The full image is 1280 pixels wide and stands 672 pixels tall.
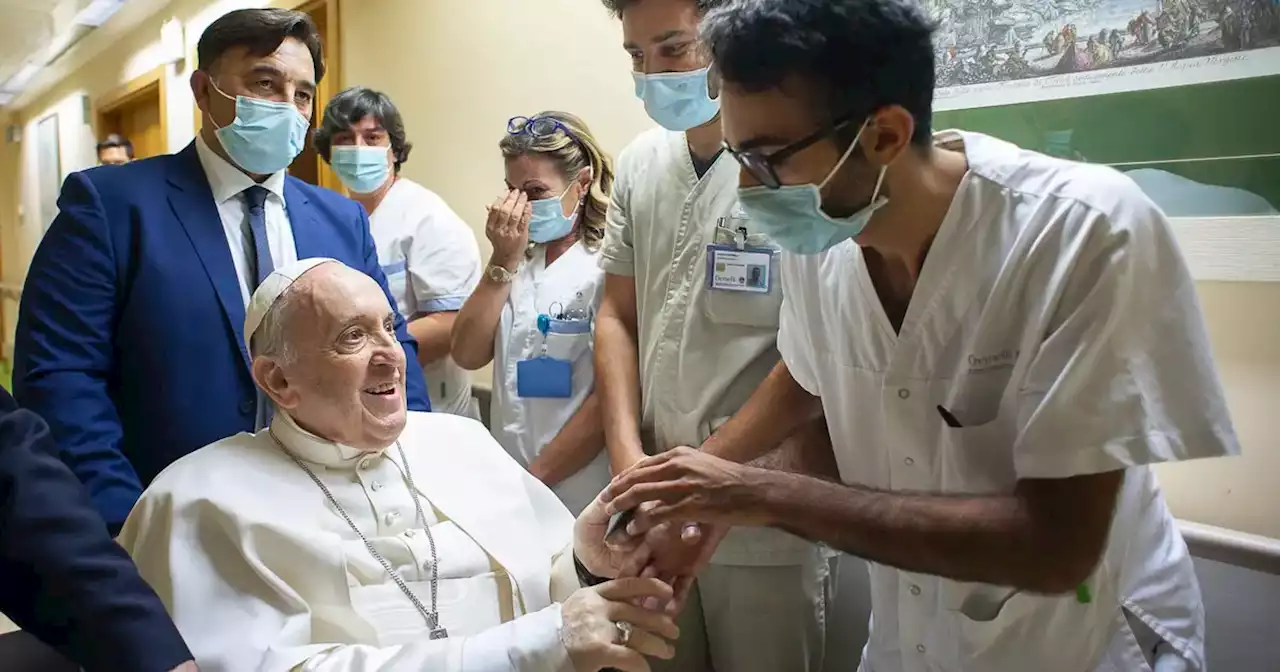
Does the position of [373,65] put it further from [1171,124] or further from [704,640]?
[1171,124]

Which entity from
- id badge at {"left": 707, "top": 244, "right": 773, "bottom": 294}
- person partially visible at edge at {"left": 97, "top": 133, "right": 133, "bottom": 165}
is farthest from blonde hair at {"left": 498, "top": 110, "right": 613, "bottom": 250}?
person partially visible at edge at {"left": 97, "top": 133, "right": 133, "bottom": 165}

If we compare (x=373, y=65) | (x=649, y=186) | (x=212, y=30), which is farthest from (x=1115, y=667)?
(x=373, y=65)

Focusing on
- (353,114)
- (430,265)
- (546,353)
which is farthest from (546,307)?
(353,114)

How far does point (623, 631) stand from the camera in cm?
133

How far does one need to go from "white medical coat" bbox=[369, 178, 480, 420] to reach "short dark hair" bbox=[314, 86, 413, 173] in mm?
304

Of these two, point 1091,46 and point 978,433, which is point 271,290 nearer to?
point 978,433

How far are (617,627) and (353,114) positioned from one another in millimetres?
2118

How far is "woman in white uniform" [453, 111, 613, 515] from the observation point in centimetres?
218

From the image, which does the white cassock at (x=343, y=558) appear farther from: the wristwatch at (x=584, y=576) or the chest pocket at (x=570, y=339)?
the chest pocket at (x=570, y=339)

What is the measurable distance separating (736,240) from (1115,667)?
0.93 m

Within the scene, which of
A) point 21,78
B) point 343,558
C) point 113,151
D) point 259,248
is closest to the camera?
point 343,558

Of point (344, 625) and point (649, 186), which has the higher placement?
point (649, 186)

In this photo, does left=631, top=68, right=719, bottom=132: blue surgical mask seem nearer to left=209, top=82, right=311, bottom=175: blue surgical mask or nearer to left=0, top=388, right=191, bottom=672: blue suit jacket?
left=209, top=82, right=311, bottom=175: blue surgical mask

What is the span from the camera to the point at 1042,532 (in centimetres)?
104
